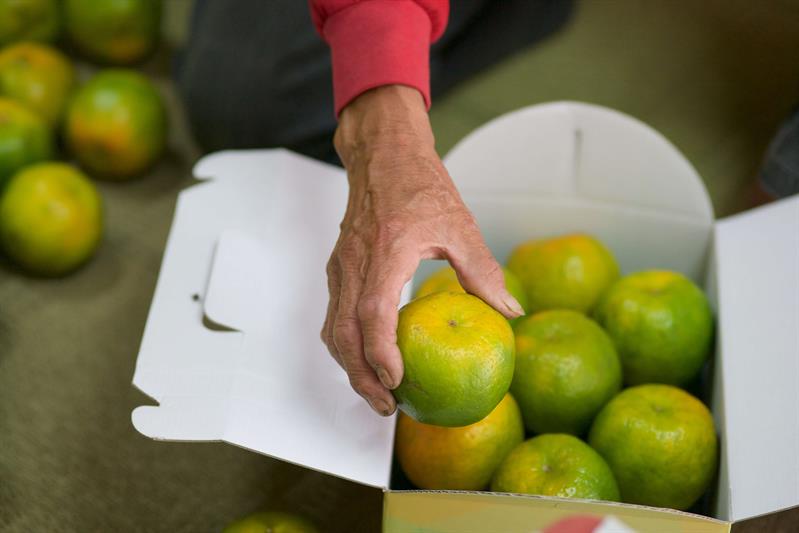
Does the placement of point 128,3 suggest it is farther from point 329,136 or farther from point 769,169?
point 769,169

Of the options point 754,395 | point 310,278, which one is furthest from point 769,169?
point 310,278

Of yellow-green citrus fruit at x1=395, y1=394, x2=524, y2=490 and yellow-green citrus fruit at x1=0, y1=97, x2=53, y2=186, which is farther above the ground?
yellow-green citrus fruit at x1=0, y1=97, x2=53, y2=186

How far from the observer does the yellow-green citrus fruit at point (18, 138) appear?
1087 millimetres

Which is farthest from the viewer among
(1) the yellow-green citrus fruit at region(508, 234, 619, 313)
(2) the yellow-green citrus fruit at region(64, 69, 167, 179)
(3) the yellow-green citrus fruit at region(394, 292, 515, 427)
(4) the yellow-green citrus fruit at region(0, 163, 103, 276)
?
(2) the yellow-green citrus fruit at region(64, 69, 167, 179)

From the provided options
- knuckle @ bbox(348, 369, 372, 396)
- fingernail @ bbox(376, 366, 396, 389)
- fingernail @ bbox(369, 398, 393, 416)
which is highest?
fingernail @ bbox(376, 366, 396, 389)

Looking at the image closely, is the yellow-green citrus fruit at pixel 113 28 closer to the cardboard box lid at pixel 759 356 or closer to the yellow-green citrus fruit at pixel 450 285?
the yellow-green citrus fruit at pixel 450 285

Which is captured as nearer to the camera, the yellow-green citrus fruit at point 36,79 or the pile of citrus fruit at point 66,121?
the pile of citrus fruit at point 66,121

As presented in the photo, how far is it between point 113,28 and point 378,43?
717 millimetres

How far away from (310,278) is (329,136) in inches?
20.7

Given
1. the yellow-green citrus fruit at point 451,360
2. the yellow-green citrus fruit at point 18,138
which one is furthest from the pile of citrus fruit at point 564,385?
the yellow-green citrus fruit at point 18,138

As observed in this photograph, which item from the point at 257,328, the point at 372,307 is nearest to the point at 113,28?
the point at 257,328

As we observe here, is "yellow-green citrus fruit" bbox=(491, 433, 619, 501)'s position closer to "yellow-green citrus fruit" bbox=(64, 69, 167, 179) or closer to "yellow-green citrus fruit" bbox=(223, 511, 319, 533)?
"yellow-green citrus fruit" bbox=(223, 511, 319, 533)

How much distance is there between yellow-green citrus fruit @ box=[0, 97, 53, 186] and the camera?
1087 millimetres

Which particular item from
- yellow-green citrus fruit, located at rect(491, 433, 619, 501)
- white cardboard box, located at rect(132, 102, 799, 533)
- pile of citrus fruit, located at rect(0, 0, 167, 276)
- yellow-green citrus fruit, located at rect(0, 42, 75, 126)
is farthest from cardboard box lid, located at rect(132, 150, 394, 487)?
yellow-green citrus fruit, located at rect(0, 42, 75, 126)
